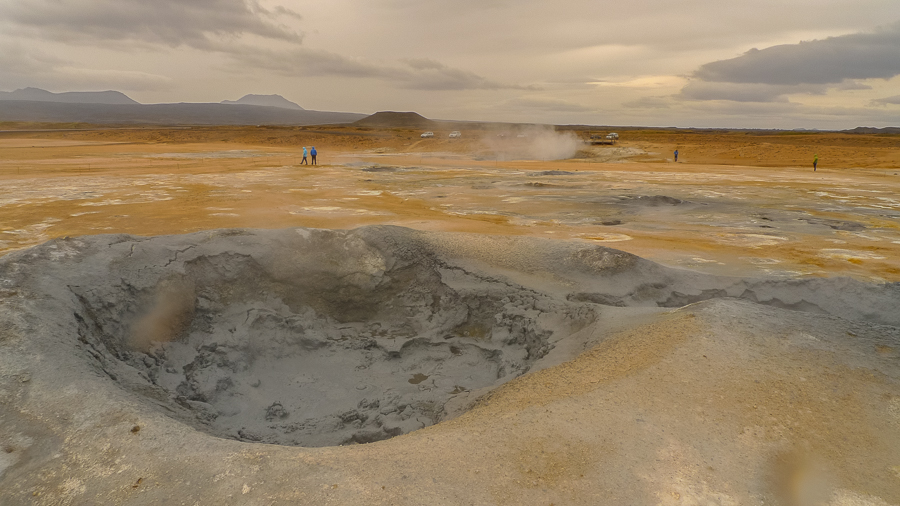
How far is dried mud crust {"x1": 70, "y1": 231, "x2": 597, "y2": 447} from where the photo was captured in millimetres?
4691

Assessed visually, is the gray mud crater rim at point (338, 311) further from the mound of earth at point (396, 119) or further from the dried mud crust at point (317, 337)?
the mound of earth at point (396, 119)

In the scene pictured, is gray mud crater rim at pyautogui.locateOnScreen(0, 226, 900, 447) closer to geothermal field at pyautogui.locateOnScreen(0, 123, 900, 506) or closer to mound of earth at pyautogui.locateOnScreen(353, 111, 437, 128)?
geothermal field at pyautogui.locateOnScreen(0, 123, 900, 506)

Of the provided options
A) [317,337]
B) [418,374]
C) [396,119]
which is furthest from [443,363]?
[396,119]

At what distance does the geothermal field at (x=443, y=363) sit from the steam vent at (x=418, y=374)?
0.02m

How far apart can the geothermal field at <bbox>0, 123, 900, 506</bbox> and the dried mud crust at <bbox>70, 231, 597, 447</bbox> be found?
30 mm

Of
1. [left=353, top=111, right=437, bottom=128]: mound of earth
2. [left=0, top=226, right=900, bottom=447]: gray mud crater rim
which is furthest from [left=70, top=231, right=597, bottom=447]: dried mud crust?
[left=353, top=111, right=437, bottom=128]: mound of earth

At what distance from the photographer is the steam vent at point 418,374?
9.01 feet

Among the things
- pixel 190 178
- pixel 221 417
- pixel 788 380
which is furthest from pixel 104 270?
pixel 190 178

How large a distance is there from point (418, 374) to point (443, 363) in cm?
33

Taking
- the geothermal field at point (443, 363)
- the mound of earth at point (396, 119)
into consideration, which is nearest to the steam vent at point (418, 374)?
the geothermal field at point (443, 363)

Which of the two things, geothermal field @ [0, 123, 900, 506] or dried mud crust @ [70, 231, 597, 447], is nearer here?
geothermal field @ [0, 123, 900, 506]

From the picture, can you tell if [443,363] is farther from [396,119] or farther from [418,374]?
[396,119]

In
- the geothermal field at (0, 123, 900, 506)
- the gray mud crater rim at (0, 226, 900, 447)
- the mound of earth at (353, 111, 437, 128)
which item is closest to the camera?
the geothermal field at (0, 123, 900, 506)

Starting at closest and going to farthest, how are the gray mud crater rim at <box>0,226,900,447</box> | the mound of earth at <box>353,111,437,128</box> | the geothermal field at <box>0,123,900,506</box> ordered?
the geothermal field at <box>0,123,900,506</box> < the gray mud crater rim at <box>0,226,900,447</box> < the mound of earth at <box>353,111,437,128</box>
